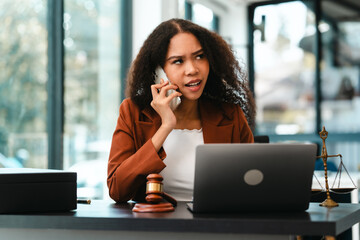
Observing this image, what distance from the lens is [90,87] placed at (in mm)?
4777

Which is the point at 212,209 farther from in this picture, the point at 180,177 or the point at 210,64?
the point at 210,64

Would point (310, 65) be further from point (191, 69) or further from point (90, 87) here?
point (191, 69)

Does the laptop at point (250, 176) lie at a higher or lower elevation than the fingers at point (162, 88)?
lower

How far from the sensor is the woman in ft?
6.40

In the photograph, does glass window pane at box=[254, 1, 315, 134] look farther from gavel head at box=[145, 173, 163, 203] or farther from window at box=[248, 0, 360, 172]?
gavel head at box=[145, 173, 163, 203]

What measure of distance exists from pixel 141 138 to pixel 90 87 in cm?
280

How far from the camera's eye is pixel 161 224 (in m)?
1.29

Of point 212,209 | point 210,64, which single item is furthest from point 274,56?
point 212,209

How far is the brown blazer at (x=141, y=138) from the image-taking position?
5.75 feet

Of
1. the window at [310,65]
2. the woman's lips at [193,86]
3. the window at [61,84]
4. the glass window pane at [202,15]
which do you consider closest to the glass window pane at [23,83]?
the window at [61,84]

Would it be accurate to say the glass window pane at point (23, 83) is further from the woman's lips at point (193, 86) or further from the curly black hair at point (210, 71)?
the woman's lips at point (193, 86)

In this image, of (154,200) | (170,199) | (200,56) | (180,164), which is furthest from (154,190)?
(200,56)

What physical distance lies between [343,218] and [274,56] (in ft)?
20.6

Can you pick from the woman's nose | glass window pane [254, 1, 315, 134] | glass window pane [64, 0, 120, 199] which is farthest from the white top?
glass window pane [254, 1, 315, 134]
